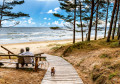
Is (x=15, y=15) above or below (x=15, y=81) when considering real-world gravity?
above

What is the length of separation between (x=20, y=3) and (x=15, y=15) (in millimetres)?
1785

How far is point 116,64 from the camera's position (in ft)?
23.9

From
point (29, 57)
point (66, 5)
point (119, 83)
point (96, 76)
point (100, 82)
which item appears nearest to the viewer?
point (119, 83)

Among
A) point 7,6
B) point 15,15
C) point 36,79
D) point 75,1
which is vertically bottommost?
point 36,79

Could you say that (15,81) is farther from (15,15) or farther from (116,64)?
(15,15)

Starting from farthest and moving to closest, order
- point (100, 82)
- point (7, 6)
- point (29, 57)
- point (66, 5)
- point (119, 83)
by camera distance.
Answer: point (66, 5)
point (7, 6)
point (29, 57)
point (100, 82)
point (119, 83)

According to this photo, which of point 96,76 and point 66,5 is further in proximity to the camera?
point 66,5

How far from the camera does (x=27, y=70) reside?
8.47m

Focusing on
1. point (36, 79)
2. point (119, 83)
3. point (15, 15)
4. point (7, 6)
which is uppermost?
point (7, 6)

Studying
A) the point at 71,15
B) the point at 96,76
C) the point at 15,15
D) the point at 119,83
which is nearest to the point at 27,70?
the point at 96,76

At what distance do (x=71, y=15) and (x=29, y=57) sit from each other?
17.7 meters

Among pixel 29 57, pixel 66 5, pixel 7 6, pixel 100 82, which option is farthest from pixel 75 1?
pixel 100 82

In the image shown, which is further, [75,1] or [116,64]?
[75,1]

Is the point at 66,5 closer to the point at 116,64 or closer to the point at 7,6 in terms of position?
the point at 7,6
